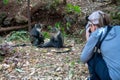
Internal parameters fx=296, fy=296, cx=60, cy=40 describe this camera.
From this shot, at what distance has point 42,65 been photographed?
533cm

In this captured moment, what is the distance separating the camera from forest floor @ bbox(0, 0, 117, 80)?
489cm

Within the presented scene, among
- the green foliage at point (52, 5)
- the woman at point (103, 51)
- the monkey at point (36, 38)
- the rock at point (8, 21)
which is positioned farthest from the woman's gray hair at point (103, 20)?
the rock at point (8, 21)

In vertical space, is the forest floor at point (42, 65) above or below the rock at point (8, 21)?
above

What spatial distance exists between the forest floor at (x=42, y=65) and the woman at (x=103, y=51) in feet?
3.40

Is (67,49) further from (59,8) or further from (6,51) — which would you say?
(59,8)

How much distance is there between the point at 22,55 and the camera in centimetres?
585

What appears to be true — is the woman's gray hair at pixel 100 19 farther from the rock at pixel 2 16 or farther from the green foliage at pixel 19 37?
the rock at pixel 2 16

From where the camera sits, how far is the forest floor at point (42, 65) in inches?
193

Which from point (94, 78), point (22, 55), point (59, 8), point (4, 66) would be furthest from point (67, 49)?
point (59, 8)

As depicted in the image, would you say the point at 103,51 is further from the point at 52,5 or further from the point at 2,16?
the point at 2,16

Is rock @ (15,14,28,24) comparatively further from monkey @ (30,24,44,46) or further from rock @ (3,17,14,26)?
monkey @ (30,24,44,46)

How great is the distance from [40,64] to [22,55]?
614 millimetres

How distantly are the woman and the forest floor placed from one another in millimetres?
1037

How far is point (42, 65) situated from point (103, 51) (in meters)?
1.98
